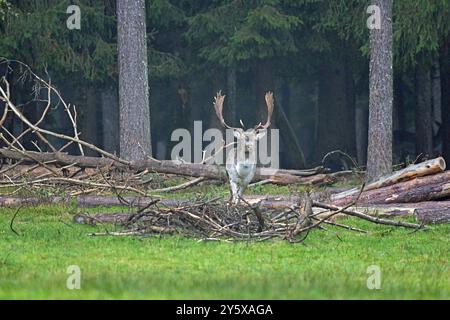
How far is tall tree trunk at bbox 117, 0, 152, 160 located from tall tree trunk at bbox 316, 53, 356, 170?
12.0m

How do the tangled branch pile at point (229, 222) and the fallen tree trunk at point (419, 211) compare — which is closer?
the tangled branch pile at point (229, 222)

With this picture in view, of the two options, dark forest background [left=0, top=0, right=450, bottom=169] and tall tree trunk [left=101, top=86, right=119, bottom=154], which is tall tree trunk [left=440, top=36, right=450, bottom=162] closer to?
dark forest background [left=0, top=0, right=450, bottom=169]

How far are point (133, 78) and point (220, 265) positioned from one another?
50.7ft

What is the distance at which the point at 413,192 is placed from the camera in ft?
63.9

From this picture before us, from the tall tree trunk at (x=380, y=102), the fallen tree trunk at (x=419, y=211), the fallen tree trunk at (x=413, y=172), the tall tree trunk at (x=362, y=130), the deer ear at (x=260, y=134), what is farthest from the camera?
the tall tree trunk at (x=362, y=130)

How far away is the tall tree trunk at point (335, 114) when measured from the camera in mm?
39938

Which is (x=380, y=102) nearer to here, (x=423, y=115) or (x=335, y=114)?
(x=423, y=115)

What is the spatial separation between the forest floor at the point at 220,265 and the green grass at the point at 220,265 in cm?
1

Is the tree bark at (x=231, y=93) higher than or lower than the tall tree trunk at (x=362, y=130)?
higher

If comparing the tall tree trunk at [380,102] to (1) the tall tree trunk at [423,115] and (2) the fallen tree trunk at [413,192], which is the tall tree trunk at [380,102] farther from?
(1) the tall tree trunk at [423,115]

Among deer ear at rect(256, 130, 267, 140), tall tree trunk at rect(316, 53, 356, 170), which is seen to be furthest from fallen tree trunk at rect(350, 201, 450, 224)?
tall tree trunk at rect(316, 53, 356, 170)

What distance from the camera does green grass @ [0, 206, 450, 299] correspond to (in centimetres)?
1112

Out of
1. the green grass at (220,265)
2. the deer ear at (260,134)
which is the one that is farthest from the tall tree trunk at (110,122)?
the green grass at (220,265)

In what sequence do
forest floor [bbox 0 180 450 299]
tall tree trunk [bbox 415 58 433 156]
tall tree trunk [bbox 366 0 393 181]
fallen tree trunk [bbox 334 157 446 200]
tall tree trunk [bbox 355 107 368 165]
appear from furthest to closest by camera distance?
1. tall tree trunk [bbox 355 107 368 165]
2. tall tree trunk [bbox 415 58 433 156]
3. tall tree trunk [bbox 366 0 393 181]
4. fallen tree trunk [bbox 334 157 446 200]
5. forest floor [bbox 0 180 450 299]
